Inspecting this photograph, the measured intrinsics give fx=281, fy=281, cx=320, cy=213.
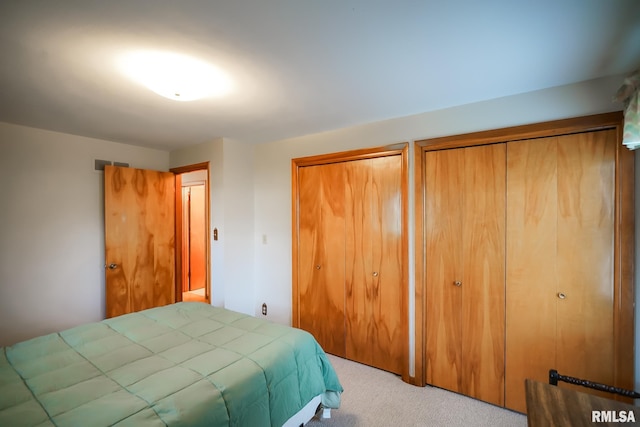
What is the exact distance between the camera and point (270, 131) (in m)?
2.94

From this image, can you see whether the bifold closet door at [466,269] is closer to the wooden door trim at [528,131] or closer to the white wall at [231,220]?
the wooden door trim at [528,131]

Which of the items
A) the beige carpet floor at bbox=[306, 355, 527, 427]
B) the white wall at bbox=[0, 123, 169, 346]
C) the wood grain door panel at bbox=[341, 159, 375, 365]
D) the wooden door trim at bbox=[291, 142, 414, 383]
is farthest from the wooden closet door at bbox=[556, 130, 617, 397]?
the white wall at bbox=[0, 123, 169, 346]

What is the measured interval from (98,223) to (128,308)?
1.03m

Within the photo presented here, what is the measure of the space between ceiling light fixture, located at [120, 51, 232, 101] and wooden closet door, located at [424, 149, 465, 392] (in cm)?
174

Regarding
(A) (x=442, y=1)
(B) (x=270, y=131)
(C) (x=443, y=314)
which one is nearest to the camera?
(A) (x=442, y=1)

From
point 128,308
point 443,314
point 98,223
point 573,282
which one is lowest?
point 128,308

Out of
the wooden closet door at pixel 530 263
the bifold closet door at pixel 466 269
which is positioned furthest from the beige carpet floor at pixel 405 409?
the wooden closet door at pixel 530 263

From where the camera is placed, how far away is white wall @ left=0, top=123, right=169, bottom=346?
103 inches

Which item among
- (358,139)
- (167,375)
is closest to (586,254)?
(358,139)

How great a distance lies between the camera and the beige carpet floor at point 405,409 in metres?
1.94

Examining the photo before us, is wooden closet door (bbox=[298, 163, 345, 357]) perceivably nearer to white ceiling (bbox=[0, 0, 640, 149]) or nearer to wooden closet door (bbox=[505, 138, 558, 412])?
white ceiling (bbox=[0, 0, 640, 149])

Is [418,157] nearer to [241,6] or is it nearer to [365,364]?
[241,6]

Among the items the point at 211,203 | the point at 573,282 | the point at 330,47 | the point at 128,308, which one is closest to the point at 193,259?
the point at 128,308

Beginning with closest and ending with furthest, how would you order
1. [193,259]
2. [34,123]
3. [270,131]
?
[34,123], [270,131], [193,259]
